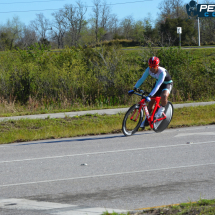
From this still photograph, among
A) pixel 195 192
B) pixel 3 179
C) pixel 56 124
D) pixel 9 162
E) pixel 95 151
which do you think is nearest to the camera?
pixel 195 192

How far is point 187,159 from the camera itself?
705 cm

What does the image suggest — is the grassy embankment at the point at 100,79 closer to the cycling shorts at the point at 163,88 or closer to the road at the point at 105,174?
the cycling shorts at the point at 163,88

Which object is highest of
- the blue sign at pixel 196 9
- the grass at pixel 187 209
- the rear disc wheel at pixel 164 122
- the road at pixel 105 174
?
the blue sign at pixel 196 9

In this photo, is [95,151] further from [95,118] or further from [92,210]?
[95,118]

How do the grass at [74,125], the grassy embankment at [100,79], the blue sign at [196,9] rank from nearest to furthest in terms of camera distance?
the grass at [74,125], the grassy embankment at [100,79], the blue sign at [196,9]

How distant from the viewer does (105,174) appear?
6.19 m

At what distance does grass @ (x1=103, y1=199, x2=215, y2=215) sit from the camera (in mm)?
3950

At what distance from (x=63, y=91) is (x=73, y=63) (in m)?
1.77

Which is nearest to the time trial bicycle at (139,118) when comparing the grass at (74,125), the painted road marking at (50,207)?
the grass at (74,125)

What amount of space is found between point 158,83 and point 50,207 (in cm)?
581

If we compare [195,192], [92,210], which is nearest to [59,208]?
[92,210]

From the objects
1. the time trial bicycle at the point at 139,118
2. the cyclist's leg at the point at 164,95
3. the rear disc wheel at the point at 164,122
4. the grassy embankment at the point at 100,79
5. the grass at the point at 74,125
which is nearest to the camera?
the time trial bicycle at the point at 139,118

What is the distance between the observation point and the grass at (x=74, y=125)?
1133cm

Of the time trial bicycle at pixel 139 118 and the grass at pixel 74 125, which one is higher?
the time trial bicycle at pixel 139 118
